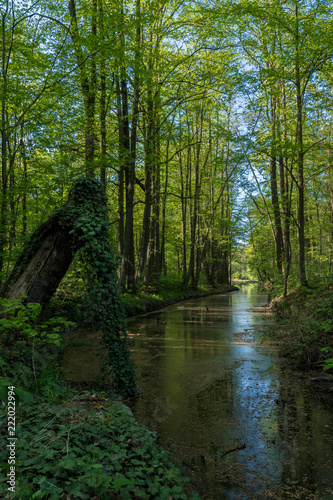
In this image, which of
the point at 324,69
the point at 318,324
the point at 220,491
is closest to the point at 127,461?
the point at 220,491

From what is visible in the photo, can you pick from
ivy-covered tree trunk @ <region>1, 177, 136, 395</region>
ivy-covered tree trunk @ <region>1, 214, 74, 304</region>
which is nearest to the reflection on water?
ivy-covered tree trunk @ <region>1, 177, 136, 395</region>

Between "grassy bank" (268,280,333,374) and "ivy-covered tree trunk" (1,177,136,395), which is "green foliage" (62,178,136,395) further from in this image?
"grassy bank" (268,280,333,374)

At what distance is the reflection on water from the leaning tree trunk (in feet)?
7.54

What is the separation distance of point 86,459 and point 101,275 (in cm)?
255

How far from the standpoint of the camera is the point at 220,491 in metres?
2.69

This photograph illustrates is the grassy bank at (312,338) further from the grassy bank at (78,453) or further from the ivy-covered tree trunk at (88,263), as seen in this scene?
the grassy bank at (78,453)

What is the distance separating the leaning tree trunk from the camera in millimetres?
4648

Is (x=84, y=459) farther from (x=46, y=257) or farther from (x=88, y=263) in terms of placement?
(x=46, y=257)

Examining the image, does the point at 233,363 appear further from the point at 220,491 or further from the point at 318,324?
the point at 220,491

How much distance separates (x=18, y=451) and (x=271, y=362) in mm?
5601

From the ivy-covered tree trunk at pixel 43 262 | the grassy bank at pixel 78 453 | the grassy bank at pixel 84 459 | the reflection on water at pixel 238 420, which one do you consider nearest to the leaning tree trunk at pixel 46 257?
the ivy-covered tree trunk at pixel 43 262

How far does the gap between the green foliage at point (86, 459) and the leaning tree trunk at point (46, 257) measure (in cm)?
205

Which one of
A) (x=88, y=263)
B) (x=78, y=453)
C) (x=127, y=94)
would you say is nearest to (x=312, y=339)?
(x=88, y=263)

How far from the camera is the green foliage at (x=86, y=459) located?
73.7 inches
